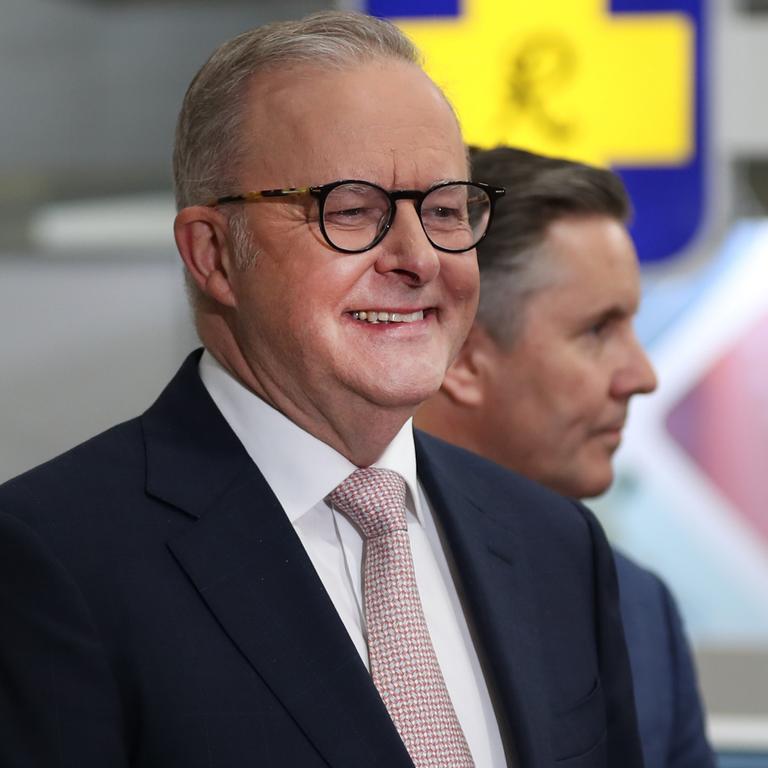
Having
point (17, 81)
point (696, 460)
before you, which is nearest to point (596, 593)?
point (696, 460)

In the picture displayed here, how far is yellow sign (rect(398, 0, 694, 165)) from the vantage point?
2.68 meters

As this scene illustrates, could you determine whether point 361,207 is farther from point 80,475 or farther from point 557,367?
point 557,367

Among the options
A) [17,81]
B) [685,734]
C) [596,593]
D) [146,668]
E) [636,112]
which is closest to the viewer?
[146,668]

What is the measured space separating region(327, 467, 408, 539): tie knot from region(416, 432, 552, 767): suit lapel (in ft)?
0.28

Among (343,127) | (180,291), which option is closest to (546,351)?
(343,127)

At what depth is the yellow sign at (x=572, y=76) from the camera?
8.78 feet

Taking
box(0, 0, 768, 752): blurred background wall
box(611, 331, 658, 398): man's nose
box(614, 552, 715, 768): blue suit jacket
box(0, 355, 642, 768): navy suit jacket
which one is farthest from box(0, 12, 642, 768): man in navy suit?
box(0, 0, 768, 752): blurred background wall

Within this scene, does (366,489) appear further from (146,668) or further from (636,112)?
(636,112)

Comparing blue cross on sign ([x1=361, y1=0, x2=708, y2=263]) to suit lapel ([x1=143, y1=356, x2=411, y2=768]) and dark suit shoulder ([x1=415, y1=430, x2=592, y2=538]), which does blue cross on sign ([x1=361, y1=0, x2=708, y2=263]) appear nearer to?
dark suit shoulder ([x1=415, y1=430, x2=592, y2=538])

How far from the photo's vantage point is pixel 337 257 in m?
1.04

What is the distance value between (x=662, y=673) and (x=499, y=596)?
536 mm

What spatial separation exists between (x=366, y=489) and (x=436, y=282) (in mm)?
174

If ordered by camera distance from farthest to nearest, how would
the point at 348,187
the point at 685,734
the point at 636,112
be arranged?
the point at 636,112, the point at 685,734, the point at 348,187

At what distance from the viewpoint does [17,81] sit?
3.10m
